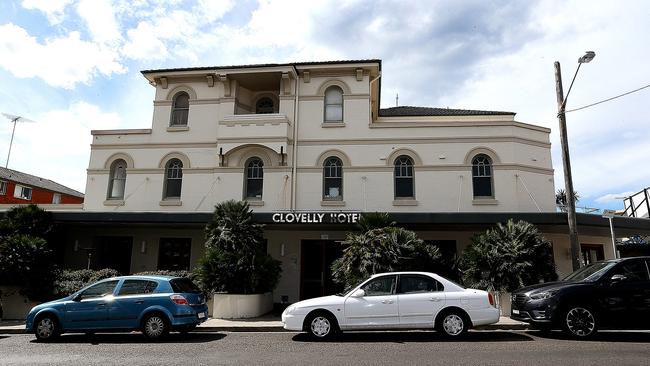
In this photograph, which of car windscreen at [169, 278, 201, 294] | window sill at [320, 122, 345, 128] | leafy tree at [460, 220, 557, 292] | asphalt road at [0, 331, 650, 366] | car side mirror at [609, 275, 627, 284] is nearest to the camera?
asphalt road at [0, 331, 650, 366]

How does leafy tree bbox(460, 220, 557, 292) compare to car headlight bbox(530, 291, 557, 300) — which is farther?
leafy tree bbox(460, 220, 557, 292)

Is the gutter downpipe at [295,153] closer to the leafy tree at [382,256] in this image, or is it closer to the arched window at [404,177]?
the arched window at [404,177]

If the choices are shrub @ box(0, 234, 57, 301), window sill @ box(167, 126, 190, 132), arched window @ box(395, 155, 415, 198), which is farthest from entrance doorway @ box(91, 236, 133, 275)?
arched window @ box(395, 155, 415, 198)

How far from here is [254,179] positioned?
17.5 meters

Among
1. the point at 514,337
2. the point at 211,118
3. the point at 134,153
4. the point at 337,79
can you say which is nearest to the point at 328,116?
the point at 337,79

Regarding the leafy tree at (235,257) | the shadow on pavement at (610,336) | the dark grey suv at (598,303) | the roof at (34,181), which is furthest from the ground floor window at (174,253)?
the roof at (34,181)

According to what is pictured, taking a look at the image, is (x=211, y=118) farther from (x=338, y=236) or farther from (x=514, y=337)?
(x=514, y=337)

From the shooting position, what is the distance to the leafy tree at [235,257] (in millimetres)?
13109

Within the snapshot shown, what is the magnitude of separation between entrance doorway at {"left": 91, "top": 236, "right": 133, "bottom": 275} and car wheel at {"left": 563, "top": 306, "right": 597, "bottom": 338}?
50.0ft

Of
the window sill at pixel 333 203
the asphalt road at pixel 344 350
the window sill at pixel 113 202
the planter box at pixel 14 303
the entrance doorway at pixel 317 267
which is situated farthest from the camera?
the window sill at pixel 113 202

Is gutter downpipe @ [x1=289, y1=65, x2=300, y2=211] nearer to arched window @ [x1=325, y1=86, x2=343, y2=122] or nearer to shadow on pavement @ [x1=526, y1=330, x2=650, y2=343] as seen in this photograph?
arched window @ [x1=325, y1=86, x2=343, y2=122]

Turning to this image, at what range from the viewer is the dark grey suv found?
28.9 ft

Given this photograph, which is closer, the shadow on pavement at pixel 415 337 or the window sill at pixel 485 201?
the shadow on pavement at pixel 415 337

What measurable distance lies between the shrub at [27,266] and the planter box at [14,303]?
24cm
